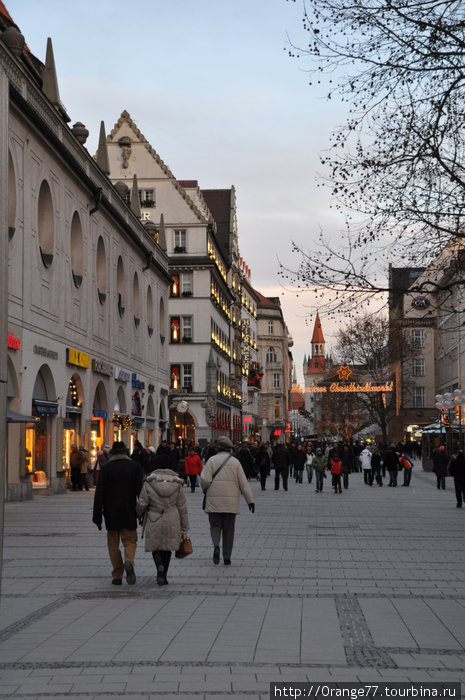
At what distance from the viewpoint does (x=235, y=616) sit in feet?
33.1

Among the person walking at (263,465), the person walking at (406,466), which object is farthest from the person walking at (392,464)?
the person walking at (263,465)

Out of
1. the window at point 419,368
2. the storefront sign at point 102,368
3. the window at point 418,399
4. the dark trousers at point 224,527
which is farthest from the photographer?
the window at point 419,368

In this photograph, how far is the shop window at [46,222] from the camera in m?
33.0

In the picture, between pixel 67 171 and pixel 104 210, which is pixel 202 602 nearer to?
pixel 67 171

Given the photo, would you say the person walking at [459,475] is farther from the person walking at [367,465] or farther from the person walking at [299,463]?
the person walking at [299,463]

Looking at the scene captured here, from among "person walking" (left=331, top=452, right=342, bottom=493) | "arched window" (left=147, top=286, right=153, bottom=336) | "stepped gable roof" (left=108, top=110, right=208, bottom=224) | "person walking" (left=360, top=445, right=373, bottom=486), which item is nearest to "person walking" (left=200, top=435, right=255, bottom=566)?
"person walking" (left=331, top=452, right=342, bottom=493)

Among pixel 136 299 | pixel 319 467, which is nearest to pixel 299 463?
pixel 319 467

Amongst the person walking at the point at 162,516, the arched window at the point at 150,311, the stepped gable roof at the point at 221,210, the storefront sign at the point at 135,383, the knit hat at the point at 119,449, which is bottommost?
the person walking at the point at 162,516

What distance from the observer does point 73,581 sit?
12836 millimetres

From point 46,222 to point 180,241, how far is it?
148 feet

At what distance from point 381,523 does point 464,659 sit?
14827 mm

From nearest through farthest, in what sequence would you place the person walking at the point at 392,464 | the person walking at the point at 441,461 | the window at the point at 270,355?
the person walking at the point at 441,461
the person walking at the point at 392,464
the window at the point at 270,355

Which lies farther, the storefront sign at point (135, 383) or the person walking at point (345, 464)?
the storefront sign at point (135, 383)

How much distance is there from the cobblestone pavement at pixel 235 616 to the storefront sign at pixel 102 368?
20065 millimetres
